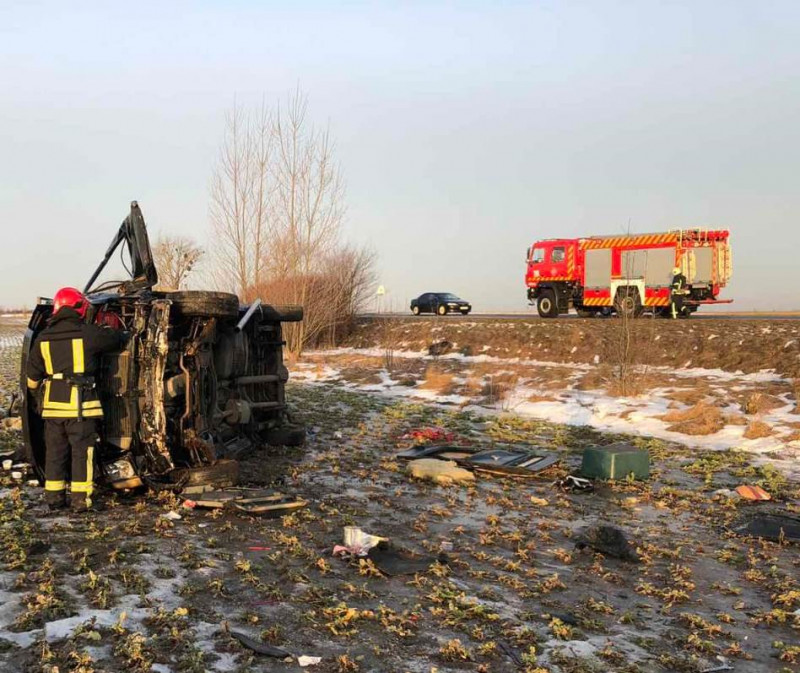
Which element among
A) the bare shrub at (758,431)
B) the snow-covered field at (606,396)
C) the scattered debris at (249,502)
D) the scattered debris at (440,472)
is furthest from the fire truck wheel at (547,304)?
the scattered debris at (249,502)

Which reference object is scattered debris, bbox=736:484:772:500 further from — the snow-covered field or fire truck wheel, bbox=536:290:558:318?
fire truck wheel, bbox=536:290:558:318

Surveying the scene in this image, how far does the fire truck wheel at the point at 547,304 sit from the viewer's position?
2497 cm

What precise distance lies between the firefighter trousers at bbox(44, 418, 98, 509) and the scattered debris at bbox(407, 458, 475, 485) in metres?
3.29

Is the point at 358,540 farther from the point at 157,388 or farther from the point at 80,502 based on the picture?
the point at 80,502

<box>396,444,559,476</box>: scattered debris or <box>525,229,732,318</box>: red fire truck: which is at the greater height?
<box>525,229,732,318</box>: red fire truck

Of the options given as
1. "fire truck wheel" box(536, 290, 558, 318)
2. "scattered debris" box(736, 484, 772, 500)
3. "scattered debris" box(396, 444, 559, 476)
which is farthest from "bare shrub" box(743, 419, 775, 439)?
"fire truck wheel" box(536, 290, 558, 318)

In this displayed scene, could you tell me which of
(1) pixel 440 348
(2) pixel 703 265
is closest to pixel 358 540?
(1) pixel 440 348

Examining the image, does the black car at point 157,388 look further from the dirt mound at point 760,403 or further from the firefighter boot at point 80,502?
the dirt mound at point 760,403

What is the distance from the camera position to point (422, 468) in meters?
7.49

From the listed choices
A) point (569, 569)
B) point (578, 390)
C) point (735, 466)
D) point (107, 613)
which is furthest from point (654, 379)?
point (107, 613)

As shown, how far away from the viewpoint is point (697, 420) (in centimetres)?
1045

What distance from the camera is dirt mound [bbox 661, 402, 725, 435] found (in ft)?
33.0

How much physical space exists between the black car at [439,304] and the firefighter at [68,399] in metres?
29.0

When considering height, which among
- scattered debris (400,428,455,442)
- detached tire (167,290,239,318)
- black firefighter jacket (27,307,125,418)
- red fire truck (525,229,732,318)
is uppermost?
red fire truck (525,229,732,318)
